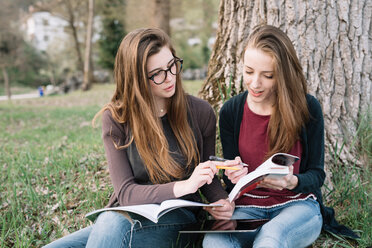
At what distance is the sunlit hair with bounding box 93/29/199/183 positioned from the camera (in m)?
1.97

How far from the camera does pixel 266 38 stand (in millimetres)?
1965

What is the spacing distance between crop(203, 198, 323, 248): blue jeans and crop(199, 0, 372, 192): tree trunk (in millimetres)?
782

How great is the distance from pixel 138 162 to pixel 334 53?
5.59ft

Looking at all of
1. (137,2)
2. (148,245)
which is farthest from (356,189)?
(137,2)

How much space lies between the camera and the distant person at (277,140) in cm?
188

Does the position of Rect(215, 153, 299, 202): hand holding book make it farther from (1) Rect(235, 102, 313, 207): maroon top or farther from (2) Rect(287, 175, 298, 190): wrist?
(1) Rect(235, 102, 313, 207): maroon top

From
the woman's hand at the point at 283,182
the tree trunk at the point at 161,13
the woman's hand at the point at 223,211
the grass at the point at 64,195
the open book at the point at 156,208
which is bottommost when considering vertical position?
the grass at the point at 64,195

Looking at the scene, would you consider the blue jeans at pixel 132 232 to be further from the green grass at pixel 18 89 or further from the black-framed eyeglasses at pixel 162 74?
the green grass at pixel 18 89

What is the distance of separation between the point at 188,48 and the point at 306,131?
21213 mm

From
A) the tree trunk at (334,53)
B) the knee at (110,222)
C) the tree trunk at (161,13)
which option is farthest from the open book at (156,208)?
the tree trunk at (161,13)

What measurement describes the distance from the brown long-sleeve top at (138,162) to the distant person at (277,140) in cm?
13

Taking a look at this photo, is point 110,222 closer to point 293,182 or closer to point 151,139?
point 151,139

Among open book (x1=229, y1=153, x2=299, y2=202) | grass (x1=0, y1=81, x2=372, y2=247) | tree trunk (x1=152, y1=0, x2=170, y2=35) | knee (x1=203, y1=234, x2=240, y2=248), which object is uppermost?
tree trunk (x1=152, y1=0, x2=170, y2=35)

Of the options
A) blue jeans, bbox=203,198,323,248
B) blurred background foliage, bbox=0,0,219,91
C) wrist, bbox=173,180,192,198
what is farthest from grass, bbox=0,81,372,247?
blurred background foliage, bbox=0,0,219,91
